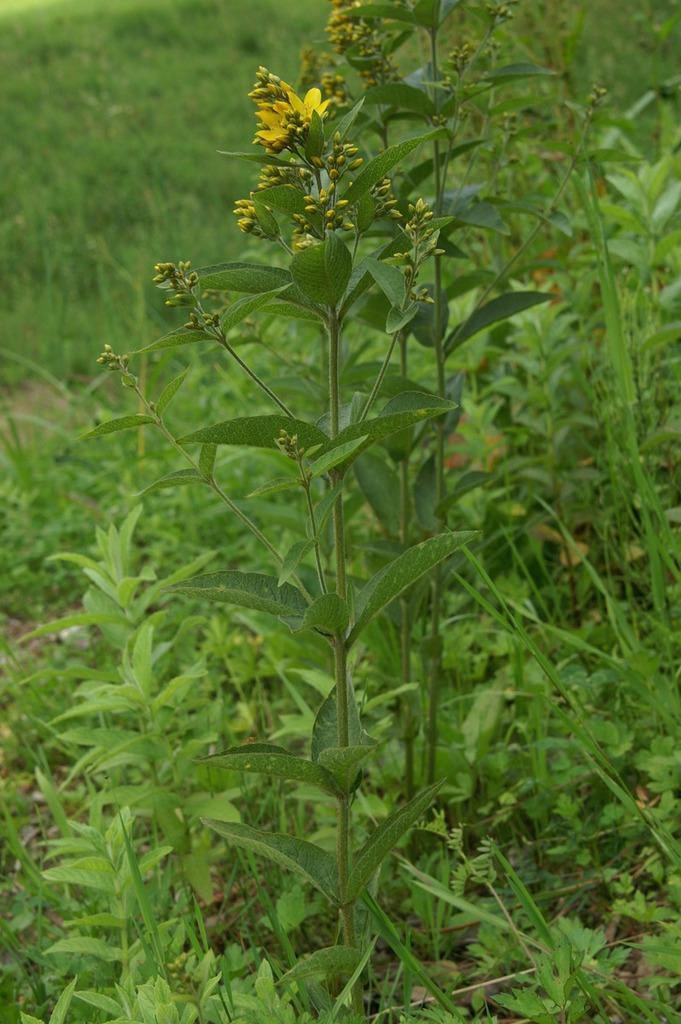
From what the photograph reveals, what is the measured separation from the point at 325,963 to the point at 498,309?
1077mm

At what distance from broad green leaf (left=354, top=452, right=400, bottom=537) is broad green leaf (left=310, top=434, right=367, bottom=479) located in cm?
71

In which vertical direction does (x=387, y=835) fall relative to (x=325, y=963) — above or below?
above

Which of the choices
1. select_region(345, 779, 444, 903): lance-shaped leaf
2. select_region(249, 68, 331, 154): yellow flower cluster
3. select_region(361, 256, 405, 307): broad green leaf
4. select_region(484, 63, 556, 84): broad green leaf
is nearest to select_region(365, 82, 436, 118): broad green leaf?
select_region(484, 63, 556, 84): broad green leaf

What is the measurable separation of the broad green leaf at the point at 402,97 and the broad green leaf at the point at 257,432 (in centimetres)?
62

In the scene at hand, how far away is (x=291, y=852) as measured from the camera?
1102mm

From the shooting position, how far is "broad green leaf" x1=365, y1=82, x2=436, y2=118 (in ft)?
4.51

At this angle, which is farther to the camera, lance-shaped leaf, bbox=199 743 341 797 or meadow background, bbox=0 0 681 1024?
meadow background, bbox=0 0 681 1024

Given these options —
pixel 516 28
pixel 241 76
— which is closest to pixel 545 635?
pixel 516 28

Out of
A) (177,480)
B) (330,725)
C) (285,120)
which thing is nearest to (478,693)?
(330,725)

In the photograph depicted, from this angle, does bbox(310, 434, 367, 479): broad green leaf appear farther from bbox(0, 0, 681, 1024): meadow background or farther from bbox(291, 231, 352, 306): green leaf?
bbox(0, 0, 681, 1024): meadow background

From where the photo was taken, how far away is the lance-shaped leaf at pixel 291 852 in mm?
1047

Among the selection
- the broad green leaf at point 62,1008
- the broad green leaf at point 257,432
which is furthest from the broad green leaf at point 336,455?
the broad green leaf at point 62,1008

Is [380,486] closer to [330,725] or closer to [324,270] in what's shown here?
[330,725]

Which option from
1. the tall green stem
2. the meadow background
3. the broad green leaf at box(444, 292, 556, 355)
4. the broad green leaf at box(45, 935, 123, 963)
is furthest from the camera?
the broad green leaf at box(444, 292, 556, 355)
